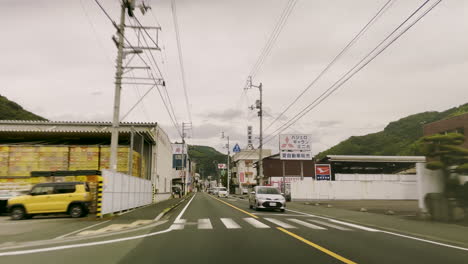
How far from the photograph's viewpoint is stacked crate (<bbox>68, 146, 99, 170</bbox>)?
2266cm

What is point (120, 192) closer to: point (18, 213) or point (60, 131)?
point (18, 213)

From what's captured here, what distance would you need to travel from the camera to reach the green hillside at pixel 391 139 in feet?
281

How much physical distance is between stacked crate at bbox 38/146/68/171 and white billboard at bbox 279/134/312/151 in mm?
24655

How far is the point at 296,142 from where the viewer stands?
4062 cm

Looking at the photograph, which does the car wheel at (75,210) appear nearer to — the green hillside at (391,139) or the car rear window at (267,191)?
the car rear window at (267,191)

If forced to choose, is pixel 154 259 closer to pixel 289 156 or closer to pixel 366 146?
pixel 289 156

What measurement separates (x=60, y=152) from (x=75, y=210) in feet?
27.7

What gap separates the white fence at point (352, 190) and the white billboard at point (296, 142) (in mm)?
4627

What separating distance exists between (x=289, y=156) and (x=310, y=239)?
31773mm

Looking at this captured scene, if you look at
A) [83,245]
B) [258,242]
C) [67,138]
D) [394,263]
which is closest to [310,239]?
[258,242]

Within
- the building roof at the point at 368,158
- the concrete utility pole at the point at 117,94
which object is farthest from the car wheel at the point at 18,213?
the building roof at the point at 368,158

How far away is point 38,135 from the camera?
89.8ft

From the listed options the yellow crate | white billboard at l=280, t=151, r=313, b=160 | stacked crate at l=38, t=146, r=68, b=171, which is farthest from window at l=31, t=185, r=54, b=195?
white billboard at l=280, t=151, r=313, b=160

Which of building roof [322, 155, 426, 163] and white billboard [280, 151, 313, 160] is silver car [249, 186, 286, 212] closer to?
white billboard [280, 151, 313, 160]
